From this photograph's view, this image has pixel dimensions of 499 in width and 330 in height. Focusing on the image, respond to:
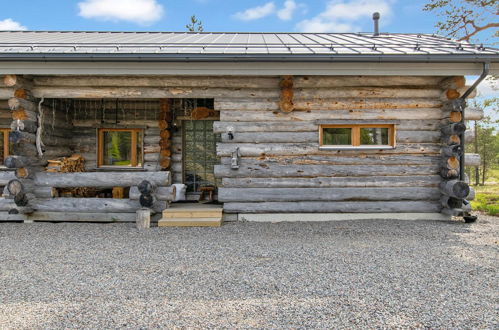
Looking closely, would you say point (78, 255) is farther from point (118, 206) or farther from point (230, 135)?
point (230, 135)

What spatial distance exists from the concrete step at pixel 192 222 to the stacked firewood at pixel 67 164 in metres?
2.88

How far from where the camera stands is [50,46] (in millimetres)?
6066

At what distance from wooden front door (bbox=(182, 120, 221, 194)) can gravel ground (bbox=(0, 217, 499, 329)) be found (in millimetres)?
3108

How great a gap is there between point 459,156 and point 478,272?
10.7 feet

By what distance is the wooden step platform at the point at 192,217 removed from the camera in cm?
572

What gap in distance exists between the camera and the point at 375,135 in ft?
20.6

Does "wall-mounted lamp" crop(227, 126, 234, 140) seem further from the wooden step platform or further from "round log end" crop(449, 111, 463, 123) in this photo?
"round log end" crop(449, 111, 463, 123)

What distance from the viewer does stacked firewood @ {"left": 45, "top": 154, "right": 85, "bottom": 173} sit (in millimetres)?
6693

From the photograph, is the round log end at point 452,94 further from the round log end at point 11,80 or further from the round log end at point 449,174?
the round log end at point 11,80

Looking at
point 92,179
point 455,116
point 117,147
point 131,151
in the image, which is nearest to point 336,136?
point 455,116

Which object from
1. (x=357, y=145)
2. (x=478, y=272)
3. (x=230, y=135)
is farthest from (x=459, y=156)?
(x=230, y=135)

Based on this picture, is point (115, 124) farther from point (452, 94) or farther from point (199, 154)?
point (452, 94)

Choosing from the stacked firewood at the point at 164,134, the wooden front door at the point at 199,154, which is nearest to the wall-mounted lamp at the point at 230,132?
the wooden front door at the point at 199,154

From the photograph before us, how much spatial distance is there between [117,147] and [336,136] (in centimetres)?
573
